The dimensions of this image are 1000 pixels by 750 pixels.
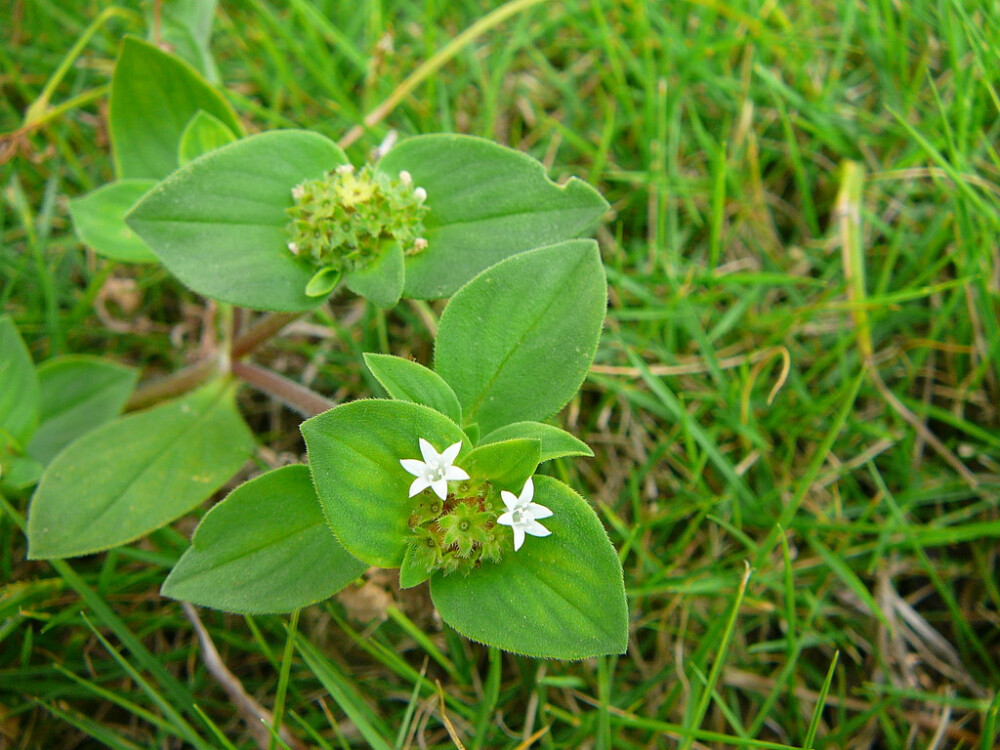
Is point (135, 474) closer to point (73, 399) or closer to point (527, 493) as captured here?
point (73, 399)

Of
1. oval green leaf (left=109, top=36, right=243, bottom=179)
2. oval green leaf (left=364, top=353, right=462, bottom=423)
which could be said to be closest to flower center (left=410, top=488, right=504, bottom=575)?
oval green leaf (left=364, top=353, right=462, bottom=423)

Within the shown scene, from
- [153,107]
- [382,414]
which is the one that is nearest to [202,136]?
[153,107]

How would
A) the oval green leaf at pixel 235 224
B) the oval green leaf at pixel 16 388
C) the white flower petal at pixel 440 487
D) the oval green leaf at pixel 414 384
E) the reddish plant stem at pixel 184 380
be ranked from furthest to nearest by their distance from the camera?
1. the reddish plant stem at pixel 184 380
2. the oval green leaf at pixel 16 388
3. the oval green leaf at pixel 235 224
4. the oval green leaf at pixel 414 384
5. the white flower petal at pixel 440 487

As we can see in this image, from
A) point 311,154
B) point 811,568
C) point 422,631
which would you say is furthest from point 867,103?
point 422,631

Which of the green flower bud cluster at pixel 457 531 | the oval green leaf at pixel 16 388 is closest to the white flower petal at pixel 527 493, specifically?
the green flower bud cluster at pixel 457 531

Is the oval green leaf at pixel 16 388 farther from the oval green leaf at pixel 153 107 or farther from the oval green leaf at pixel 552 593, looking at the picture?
the oval green leaf at pixel 552 593
